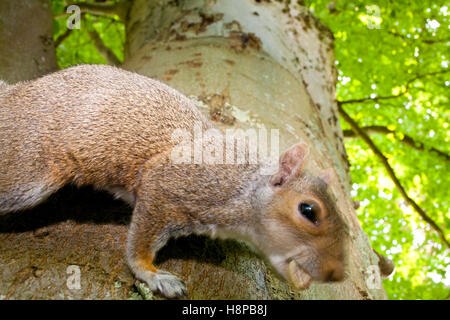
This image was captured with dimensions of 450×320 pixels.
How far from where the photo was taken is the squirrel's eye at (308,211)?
69.3 inches

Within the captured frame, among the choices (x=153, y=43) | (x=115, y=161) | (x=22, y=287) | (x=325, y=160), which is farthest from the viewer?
(x=153, y=43)

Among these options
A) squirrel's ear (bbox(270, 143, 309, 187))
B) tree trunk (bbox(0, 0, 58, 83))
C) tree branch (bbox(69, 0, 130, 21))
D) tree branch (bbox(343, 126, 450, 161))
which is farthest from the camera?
tree branch (bbox(343, 126, 450, 161))

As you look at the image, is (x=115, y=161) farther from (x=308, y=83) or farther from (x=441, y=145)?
(x=441, y=145)

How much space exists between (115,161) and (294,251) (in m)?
1.00

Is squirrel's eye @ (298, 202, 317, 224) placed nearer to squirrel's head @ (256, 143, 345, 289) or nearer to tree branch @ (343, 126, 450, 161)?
squirrel's head @ (256, 143, 345, 289)

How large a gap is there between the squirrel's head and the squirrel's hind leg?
1.57 feet

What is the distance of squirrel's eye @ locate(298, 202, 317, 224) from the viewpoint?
5.78 ft

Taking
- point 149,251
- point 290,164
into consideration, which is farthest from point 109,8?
point 149,251

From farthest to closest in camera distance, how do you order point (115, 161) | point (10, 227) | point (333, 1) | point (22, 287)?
point (333, 1) < point (115, 161) < point (10, 227) < point (22, 287)

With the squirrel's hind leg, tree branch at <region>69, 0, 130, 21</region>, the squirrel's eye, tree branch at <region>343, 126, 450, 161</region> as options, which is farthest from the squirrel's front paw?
tree branch at <region>343, 126, 450, 161</region>

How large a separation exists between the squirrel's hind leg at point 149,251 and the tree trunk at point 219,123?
0.06m

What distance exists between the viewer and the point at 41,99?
2023 mm

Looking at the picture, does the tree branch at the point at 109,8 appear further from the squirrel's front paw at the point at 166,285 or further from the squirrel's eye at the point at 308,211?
the squirrel's front paw at the point at 166,285

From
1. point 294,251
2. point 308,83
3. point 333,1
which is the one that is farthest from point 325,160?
point 333,1
